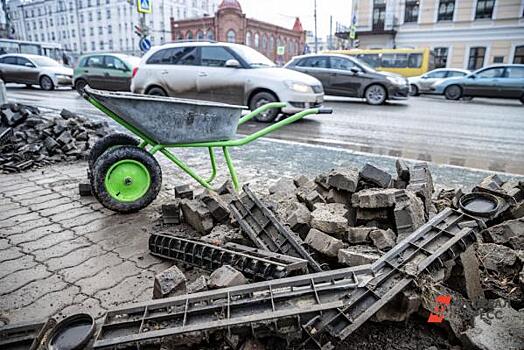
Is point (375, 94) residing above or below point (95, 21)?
below

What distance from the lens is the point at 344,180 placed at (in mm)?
2865

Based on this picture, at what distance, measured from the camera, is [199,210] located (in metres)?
2.83

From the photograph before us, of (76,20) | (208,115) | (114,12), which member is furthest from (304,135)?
(76,20)

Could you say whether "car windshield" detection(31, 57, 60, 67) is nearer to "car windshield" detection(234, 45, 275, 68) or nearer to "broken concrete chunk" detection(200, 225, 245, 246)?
"car windshield" detection(234, 45, 275, 68)

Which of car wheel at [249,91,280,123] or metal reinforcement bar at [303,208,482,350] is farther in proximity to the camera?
car wheel at [249,91,280,123]

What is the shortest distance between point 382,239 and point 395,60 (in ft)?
71.6

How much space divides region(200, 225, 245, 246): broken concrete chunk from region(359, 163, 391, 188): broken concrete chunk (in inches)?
44.4

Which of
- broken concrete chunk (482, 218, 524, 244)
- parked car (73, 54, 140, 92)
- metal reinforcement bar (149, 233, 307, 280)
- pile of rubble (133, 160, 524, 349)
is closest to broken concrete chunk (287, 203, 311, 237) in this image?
pile of rubble (133, 160, 524, 349)

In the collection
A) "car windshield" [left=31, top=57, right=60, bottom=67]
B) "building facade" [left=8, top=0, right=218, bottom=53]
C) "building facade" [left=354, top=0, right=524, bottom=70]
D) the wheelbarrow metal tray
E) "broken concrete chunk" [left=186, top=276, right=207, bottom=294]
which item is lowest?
"broken concrete chunk" [left=186, top=276, right=207, bottom=294]

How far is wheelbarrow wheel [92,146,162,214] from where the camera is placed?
3021 mm

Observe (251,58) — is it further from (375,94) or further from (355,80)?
(375,94)

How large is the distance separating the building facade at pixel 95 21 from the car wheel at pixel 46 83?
160 ft

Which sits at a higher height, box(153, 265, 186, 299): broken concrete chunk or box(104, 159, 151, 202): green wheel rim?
box(104, 159, 151, 202): green wheel rim

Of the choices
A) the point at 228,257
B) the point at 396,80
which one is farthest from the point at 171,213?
the point at 396,80
